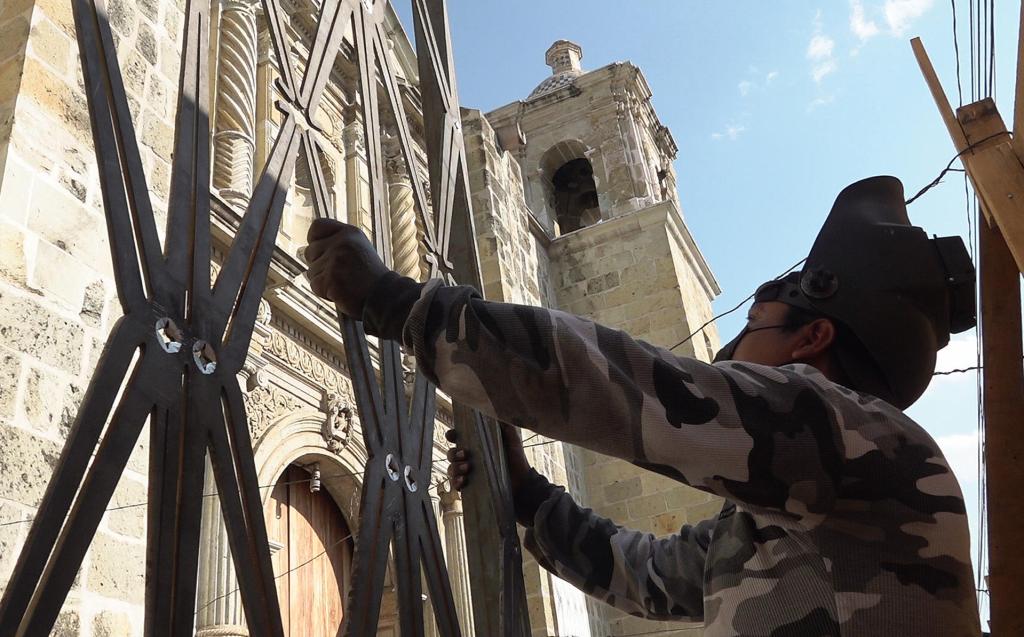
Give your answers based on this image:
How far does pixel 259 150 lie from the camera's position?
6191mm

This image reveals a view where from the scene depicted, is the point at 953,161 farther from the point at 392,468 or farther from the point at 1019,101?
the point at 392,468

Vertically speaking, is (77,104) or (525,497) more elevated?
(77,104)

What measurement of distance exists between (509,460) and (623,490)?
7654 millimetres

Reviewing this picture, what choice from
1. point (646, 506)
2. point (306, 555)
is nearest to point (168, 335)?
point (306, 555)

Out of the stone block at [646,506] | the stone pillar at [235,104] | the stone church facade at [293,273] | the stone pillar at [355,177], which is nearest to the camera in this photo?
the stone church facade at [293,273]

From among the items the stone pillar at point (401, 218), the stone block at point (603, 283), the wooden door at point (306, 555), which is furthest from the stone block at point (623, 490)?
the wooden door at point (306, 555)

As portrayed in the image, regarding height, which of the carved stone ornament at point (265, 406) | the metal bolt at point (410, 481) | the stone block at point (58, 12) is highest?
the stone block at point (58, 12)

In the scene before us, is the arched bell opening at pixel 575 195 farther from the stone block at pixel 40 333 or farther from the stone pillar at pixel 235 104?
the stone block at pixel 40 333

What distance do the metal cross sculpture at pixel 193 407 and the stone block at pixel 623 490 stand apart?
774 centimetres

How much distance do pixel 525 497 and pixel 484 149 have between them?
7605 mm

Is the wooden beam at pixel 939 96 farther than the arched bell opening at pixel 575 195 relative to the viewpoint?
No

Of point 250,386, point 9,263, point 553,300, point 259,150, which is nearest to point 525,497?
point 9,263

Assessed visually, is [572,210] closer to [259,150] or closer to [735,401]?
[259,150]

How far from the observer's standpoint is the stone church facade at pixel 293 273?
2525mm
